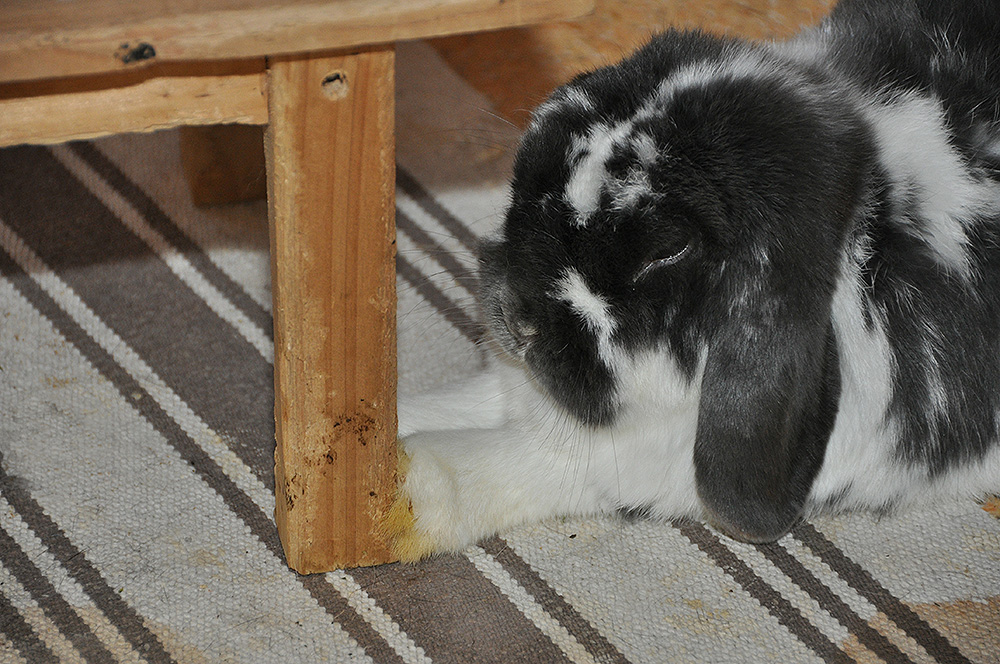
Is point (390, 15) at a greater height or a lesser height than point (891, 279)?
greater

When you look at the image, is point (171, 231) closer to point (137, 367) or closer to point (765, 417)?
point (137, 367)

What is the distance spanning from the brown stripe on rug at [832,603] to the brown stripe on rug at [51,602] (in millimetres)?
834

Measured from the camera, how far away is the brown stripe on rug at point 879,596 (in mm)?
1390

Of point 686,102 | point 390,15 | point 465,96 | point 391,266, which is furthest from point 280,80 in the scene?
point 465,96

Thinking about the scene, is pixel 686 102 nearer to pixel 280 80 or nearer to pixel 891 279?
pixel 891 279

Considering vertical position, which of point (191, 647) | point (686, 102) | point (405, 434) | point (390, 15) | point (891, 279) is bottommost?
point (191, 647)

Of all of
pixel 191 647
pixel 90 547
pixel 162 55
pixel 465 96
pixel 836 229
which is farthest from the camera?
pixel 465 96

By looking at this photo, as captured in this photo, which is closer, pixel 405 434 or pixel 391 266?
pixel 391 266

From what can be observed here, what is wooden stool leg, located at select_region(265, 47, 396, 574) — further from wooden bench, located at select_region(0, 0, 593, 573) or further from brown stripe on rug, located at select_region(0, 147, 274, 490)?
brown stripe on rug, located at select_region(0, 147, 274, 490)

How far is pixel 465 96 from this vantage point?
8.10 feet

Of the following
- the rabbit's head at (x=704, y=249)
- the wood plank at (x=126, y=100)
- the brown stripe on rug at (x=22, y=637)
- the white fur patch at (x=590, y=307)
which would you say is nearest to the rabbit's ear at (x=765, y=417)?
the rabbit's head at (x=704, y=249)

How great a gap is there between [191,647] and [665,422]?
614 mm

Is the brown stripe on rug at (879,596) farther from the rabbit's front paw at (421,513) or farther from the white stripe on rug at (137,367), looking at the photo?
the white stripe on rug at (137,367)

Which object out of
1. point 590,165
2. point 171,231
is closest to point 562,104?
point 590,165
